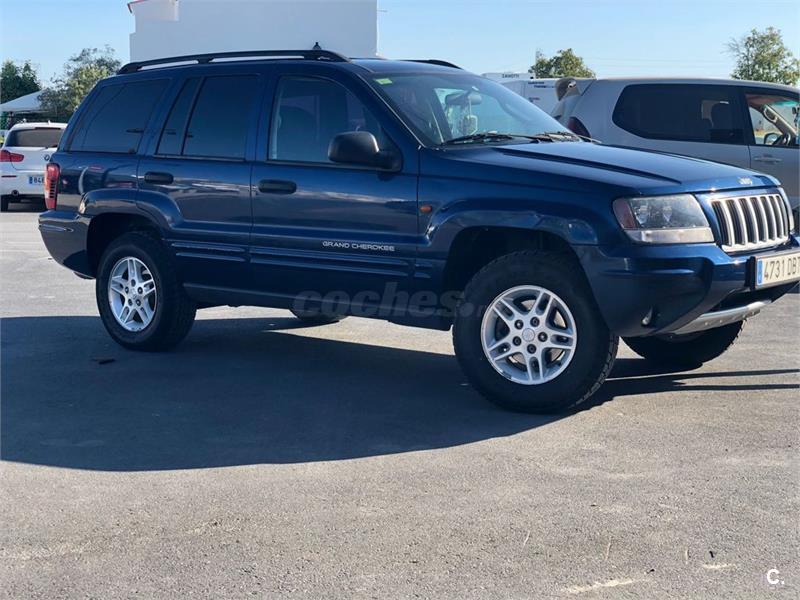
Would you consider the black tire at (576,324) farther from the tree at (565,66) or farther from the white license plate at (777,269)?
the tree at (565,66)

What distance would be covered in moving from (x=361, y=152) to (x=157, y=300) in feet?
7.07

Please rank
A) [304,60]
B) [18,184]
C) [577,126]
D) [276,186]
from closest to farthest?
[276,186], [304,60], [577,126], [18,184]

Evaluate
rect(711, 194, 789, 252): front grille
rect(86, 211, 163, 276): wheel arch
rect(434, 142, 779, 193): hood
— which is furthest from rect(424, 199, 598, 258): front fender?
rect(86, 211, 163, 276): wheel arch

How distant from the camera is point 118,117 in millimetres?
7906

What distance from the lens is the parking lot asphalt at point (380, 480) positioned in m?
3.76

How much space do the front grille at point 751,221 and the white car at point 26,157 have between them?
56.5ft

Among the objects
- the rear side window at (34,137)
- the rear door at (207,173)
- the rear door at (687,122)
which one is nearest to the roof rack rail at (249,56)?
the rear door at (207,173)

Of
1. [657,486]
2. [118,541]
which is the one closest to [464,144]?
[657,486]

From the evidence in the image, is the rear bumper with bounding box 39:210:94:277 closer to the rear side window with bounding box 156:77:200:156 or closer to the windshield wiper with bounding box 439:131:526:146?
the rear side window with bounding box 156:77:200:156

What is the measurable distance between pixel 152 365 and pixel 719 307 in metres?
3.67

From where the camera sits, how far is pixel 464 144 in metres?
6.38

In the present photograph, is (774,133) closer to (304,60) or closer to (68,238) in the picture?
(304,60)

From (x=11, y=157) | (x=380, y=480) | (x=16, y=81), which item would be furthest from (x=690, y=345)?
(x=16, y=81)

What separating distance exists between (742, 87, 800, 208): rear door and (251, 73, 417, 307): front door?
5.74 m
